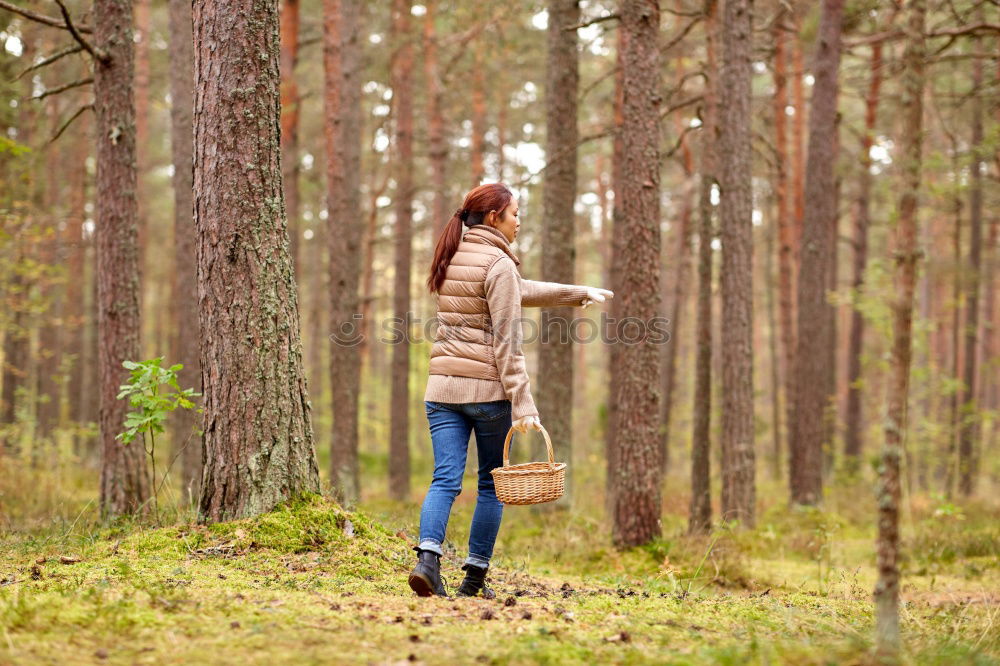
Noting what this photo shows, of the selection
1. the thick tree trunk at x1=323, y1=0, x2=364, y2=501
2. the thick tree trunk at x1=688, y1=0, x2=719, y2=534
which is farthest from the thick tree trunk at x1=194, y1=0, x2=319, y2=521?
the thick tree trunk at x1=323, y1=0, x2=364, y2=501

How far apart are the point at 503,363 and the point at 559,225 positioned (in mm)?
6295

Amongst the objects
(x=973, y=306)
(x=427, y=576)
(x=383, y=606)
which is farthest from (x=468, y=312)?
(x=973, y=306)

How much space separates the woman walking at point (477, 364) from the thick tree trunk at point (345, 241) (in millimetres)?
6853

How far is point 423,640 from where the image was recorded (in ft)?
10.4

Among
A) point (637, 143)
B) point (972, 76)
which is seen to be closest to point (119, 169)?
point (637, 143)

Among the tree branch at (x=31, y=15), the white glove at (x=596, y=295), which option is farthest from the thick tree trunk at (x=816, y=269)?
the tree branch at (x=31, y=15)

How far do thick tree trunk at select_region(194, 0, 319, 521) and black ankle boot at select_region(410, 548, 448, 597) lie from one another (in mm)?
1135

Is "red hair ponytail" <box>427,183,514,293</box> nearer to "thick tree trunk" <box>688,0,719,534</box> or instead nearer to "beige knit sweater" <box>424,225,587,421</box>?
"beige knit sweater" <box>424,225,587,421</box>

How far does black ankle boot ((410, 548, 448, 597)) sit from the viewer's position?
4.15 metres

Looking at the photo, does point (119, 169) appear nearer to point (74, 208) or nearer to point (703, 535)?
point (703, 535)

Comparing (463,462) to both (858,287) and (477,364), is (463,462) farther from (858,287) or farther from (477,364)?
(858,287)

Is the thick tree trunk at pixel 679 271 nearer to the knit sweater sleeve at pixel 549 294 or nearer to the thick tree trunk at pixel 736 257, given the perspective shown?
the thick tree trunk at pixel 736 257

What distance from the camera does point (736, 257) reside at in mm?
9258

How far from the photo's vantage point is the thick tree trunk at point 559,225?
10281 millimetres
